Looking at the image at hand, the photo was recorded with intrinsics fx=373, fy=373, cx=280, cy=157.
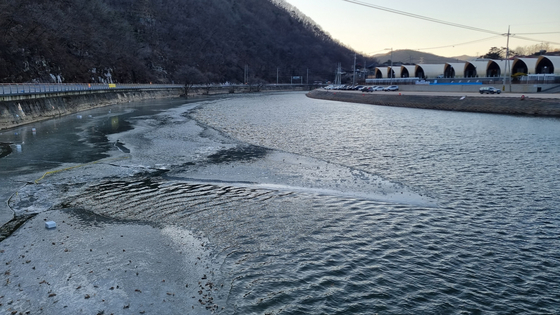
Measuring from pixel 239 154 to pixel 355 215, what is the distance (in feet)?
38.7

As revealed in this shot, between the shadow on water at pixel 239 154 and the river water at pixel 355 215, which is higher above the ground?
the shadow on water at pixel 239 154

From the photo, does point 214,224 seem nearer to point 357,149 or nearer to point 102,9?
point 357,149

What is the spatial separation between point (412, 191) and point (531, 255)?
5.98 metres

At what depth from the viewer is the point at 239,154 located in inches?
927

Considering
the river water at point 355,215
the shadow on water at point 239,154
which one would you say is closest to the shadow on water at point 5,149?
the river water at point 355,215

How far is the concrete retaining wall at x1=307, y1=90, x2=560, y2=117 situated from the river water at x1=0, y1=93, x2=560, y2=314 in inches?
1000

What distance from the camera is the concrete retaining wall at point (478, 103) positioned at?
4825 centimetres

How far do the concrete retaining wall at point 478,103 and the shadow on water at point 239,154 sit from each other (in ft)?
137

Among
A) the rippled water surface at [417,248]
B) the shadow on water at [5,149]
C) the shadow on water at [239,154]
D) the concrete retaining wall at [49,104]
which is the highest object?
the concrete retaining wall at [49,104]

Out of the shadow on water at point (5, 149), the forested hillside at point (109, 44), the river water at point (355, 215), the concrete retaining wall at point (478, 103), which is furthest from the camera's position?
the forested hillside at point (109, 44)

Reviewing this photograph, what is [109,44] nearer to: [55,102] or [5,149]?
[55,102]

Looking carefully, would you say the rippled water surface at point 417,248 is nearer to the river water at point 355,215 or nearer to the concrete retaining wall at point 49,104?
the river water at point 355,215

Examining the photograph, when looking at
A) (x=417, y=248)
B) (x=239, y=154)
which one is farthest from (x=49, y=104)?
(x=417, y=248)

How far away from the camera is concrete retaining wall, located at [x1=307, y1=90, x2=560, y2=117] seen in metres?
48.2
